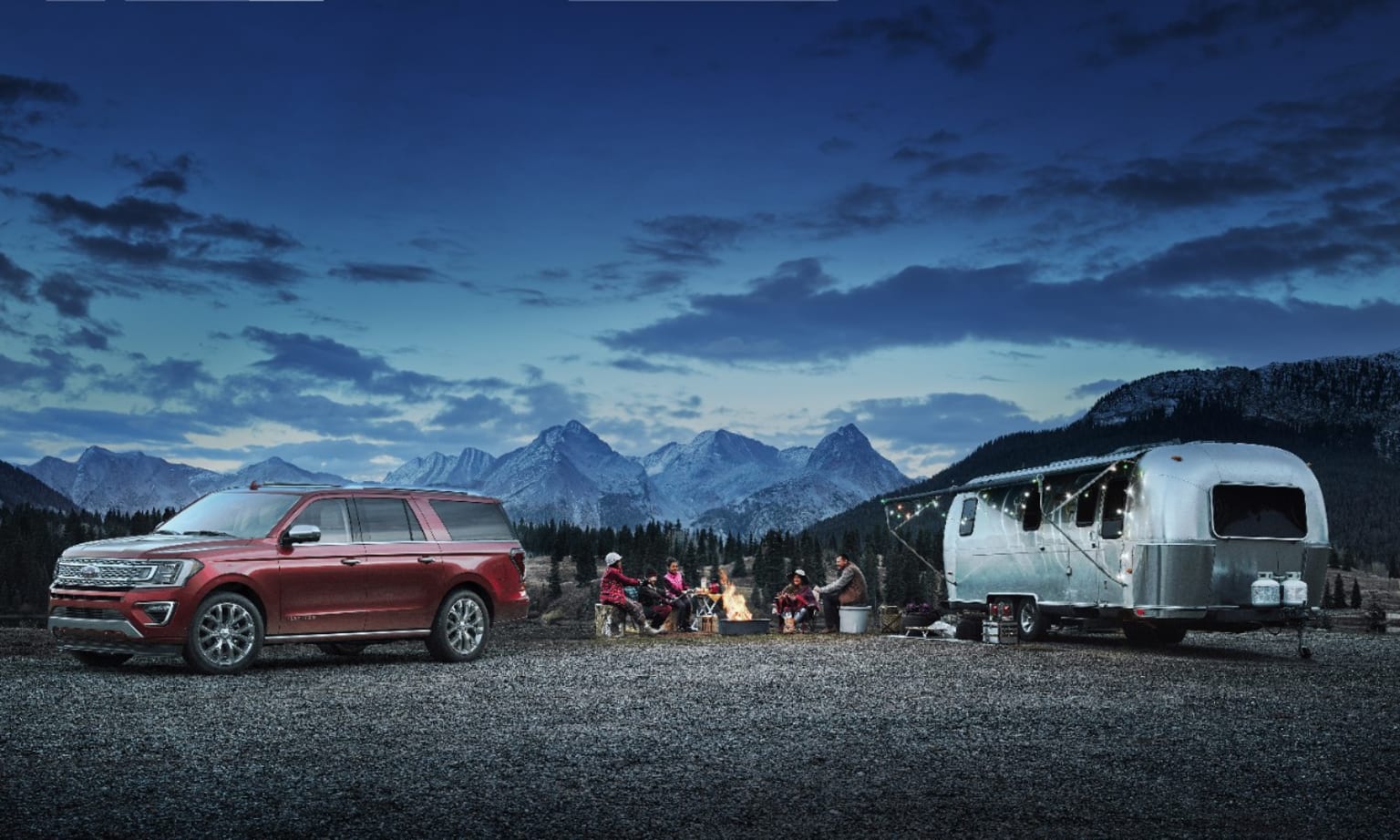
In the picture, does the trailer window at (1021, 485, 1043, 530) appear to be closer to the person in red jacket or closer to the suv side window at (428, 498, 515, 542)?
the person in red jacket

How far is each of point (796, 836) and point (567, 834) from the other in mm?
1202

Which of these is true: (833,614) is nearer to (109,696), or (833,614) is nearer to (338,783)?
(109,696)

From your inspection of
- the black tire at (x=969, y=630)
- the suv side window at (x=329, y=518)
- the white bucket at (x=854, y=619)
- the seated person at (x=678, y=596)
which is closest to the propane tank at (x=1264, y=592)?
the black tire at (x=969, y=630)

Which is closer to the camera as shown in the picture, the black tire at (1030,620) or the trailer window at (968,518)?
the black tire at (1030,620)

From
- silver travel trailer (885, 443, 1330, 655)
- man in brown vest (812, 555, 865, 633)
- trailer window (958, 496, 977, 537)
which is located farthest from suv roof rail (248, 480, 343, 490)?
trailer window (958, 496, 977, 537)

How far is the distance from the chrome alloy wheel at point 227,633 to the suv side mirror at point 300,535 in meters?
0.93

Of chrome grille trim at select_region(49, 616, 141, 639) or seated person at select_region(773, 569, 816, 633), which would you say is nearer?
chrome grille trim at select_region(49, 616, 141, 639)

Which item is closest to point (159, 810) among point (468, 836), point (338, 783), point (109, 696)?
point (338, 783)

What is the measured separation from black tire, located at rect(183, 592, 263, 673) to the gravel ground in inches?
20.2

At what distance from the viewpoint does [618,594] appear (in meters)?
23.0

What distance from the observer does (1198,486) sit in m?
18.9

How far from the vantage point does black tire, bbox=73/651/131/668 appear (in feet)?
49.0

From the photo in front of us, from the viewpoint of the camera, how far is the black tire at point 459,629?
16.5 meters

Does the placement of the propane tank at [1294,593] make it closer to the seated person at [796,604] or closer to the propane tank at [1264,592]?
the propane tank at [1264,592]
